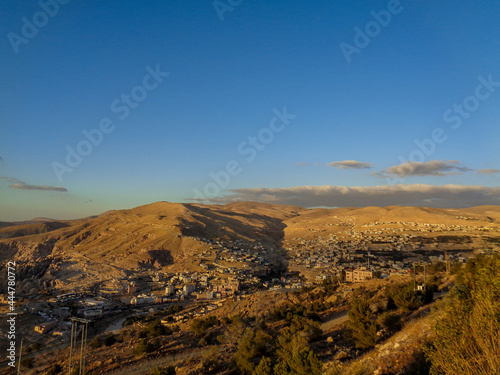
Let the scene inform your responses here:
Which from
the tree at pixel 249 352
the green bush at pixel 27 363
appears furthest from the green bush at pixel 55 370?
the tree at pixel 249 352

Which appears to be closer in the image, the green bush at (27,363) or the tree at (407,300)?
the green bush at (27,363)

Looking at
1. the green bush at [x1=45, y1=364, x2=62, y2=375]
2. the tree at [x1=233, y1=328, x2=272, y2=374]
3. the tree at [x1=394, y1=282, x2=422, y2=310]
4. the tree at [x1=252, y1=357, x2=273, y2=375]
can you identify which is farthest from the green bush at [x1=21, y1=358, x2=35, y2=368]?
the tree at [x1=394, y1=282, x2=422, y2=310]

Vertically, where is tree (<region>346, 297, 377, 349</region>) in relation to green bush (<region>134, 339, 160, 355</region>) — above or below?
above

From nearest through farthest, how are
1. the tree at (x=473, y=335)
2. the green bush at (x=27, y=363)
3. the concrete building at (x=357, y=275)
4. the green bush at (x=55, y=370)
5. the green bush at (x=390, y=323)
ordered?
the tree at (x=473, y=335)
the green bush at (x=390, y=323)
the green bush at (x=55, y=370)
the green bush at (x=27, y=363)
the concrete building at (x=357, y=275)

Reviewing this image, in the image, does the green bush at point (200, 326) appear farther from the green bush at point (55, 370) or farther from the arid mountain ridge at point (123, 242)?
the arid mountain ridge at point (123, 242)

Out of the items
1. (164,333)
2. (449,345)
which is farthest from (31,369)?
(449,345)

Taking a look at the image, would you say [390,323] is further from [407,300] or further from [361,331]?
[407,300]

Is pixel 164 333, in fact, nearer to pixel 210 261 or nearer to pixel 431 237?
pixel 210 261

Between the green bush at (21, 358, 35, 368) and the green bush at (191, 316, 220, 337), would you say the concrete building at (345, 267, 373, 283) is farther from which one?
the green bush at (21, 358, 35, 368)

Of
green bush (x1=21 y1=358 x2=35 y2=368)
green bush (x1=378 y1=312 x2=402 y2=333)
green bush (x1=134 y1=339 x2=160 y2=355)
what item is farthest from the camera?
green bush (x1=21 y1=358 x2=35 y2=368)

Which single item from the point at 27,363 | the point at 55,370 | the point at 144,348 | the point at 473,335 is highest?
the point at 473,335

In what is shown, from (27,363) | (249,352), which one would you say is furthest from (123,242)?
(249,352)
